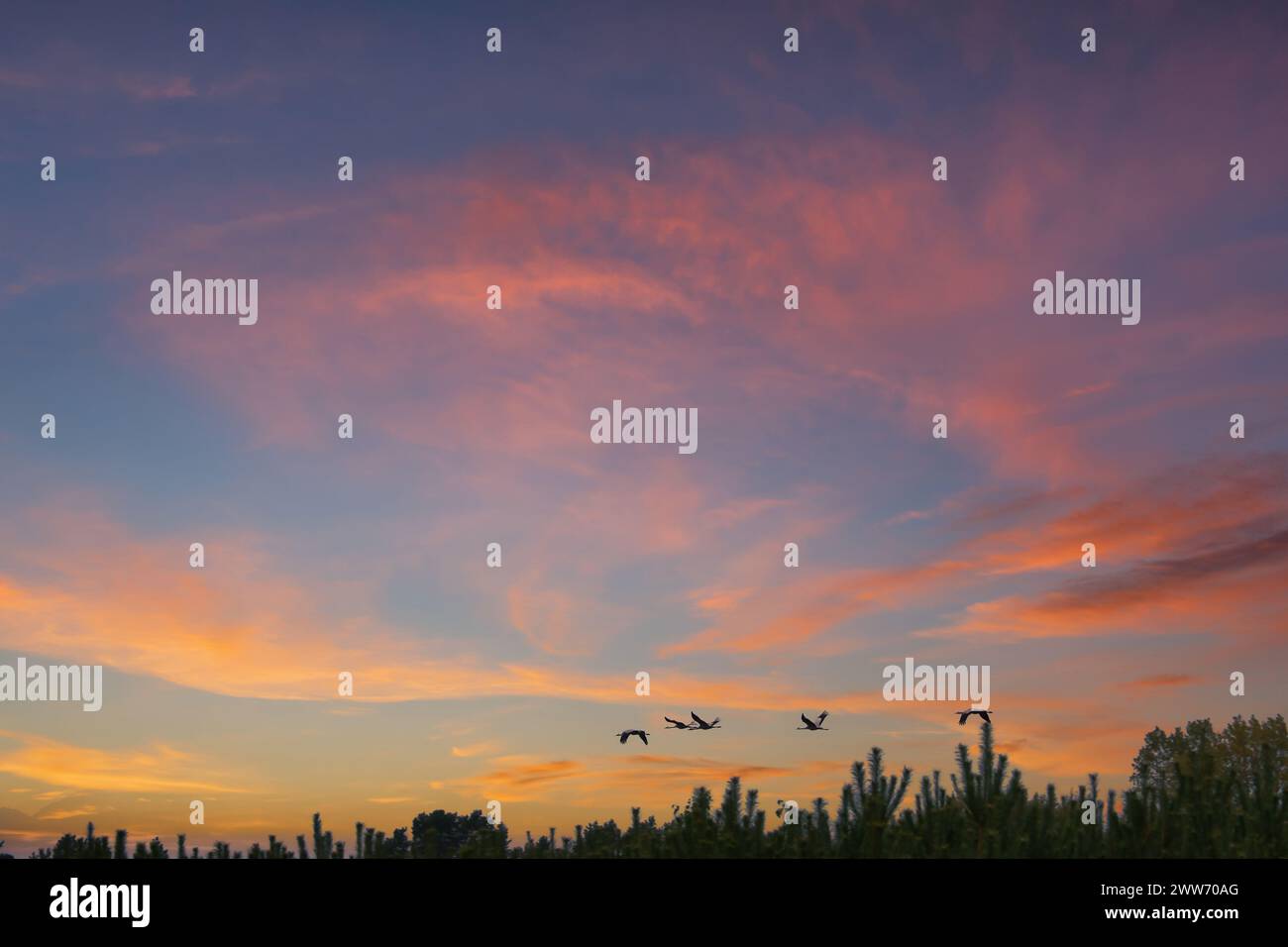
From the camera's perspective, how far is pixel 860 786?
63.4ft

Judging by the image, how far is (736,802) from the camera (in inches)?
754

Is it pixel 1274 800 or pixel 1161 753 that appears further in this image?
pixel 1161 753

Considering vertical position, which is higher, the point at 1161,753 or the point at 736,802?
the point at 736,802
